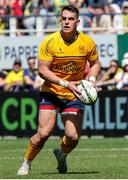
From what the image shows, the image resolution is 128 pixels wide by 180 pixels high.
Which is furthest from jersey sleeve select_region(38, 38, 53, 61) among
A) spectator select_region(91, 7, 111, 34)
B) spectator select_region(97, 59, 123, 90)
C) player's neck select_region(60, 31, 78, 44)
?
spectator select_region(91, 7, 111, 34)

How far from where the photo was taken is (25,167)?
12148mm

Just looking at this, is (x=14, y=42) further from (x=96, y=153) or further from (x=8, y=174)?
(x=8, y=174)

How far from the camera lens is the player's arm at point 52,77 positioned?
11788mm

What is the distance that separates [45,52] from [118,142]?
8201 millimetres

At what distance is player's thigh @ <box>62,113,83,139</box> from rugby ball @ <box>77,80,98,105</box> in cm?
31

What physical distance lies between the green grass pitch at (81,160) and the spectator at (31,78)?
1956 millimetres

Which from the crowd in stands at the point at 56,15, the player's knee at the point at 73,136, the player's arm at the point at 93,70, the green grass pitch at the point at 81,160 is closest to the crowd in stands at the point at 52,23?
the crowd in stands at the point at 56,15

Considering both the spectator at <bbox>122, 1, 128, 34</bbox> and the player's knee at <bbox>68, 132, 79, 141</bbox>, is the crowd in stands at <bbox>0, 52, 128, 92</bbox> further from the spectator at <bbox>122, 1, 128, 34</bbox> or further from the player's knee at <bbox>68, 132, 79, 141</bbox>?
the player's knee at <bbox>68, 132, 79, 141</bbox>

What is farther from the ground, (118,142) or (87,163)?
(87,163)

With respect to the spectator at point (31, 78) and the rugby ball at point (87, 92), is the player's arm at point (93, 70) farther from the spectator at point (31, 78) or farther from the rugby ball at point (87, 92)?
the spectator at point (31, 78)

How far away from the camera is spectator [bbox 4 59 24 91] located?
22.9 metres

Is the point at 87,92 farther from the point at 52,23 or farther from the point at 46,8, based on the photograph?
the point at 46,8

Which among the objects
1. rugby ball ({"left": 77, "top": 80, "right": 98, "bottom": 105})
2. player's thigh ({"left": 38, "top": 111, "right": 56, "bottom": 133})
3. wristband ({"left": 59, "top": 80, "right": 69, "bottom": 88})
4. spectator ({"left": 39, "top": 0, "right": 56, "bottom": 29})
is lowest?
spectator ({"left": 39, "top": 0, "right": 56, "bottom": 29})

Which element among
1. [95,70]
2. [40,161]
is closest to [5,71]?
[40,161]
